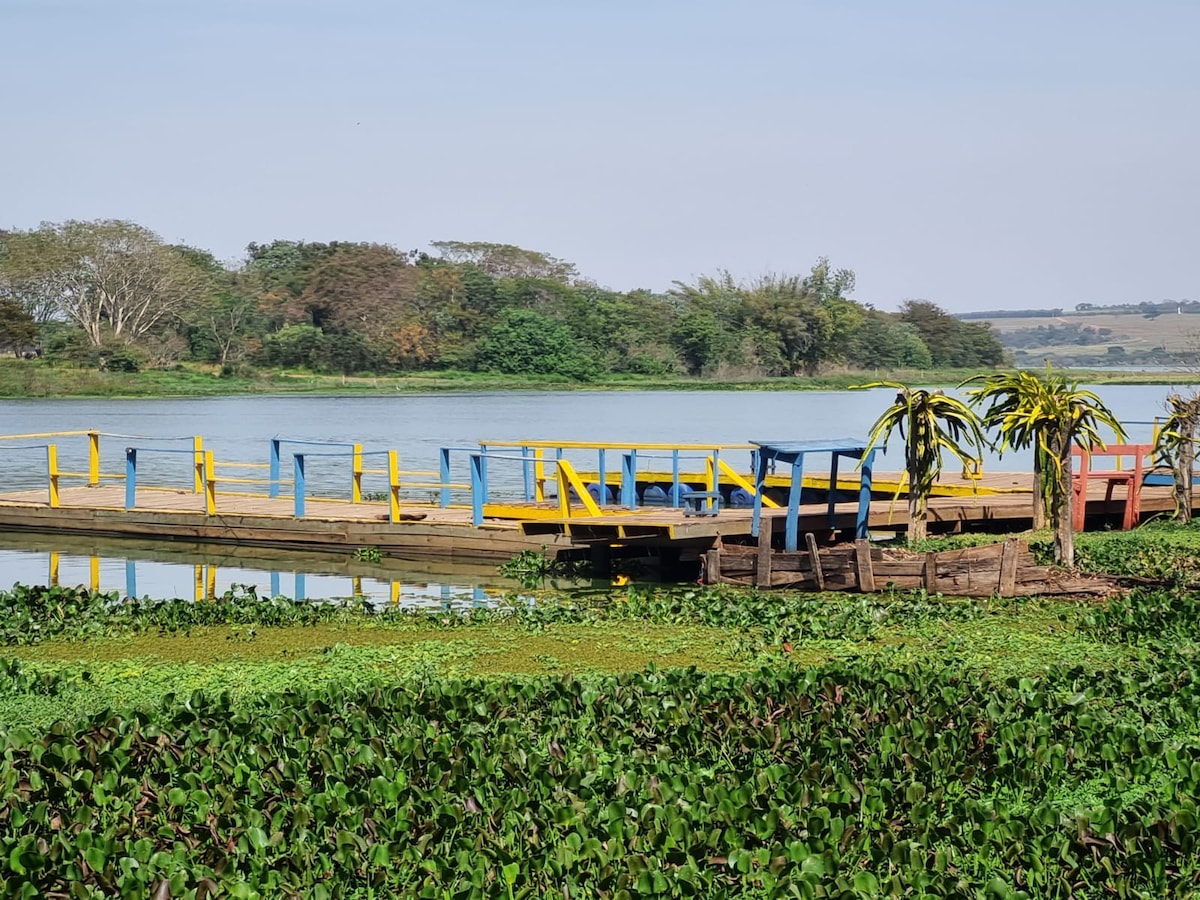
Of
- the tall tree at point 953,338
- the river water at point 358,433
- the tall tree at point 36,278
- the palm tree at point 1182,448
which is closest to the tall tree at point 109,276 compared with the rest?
the tall tree at point 36,278

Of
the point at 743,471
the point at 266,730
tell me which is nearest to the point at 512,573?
the point at 266,730

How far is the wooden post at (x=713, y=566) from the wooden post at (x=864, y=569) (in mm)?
1719

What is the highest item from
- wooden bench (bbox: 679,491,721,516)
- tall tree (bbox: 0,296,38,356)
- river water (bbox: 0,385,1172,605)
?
tall tree (bbox: 0,296,38,356)

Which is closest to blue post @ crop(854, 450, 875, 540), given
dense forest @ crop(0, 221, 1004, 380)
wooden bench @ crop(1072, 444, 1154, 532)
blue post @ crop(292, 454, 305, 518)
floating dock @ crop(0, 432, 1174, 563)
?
floating dock @ crop(0, 432, 1174, 563)

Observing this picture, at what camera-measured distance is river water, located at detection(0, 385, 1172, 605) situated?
19688mm

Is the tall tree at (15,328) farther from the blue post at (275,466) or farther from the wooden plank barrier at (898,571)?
the wooden plank barrier at (898,571)

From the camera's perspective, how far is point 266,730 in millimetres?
8383

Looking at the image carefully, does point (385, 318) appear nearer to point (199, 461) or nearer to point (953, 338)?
point (953, 338)

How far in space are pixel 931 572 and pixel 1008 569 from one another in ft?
2.41

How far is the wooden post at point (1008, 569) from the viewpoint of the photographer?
13906 millimetres

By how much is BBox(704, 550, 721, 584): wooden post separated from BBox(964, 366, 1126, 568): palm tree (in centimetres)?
328

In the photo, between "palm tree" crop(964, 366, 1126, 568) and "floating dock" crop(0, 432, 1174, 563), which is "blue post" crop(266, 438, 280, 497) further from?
"palm tree" crop(964, 366, 1126, 568)

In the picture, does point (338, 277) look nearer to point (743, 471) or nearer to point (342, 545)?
point (743, 471)

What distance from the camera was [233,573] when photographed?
20.0 meters
